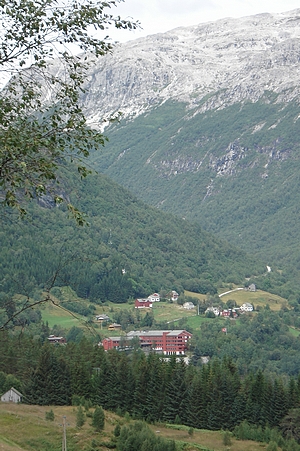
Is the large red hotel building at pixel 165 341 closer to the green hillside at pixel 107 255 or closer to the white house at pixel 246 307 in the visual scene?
the green hillside at pixel 107 255

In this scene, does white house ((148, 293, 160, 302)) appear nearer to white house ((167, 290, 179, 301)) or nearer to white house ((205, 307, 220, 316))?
white house ((167, 290, 179, 301))

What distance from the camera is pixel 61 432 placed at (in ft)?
163

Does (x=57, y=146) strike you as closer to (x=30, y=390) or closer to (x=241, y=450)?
(x=241, y=450)

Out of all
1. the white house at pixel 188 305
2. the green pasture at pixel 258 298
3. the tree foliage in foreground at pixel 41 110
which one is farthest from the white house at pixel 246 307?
the tree foliage in foreground at pixel 41 110

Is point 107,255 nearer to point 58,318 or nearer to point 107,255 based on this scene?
point 107,255

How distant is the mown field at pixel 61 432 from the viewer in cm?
4741

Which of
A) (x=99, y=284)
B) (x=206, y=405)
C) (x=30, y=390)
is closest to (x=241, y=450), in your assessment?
(x=206, y=405)

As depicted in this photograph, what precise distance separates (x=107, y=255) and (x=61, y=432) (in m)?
122

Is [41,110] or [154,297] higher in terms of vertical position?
[154,297]

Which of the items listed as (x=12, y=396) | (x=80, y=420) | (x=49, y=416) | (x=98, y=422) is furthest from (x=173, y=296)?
(x=98, y=422)

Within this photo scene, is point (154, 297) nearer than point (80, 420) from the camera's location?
No

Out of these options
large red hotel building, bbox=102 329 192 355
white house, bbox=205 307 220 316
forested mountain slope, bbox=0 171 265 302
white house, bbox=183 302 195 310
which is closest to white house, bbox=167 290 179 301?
forested mountain slope, bbox=0 171 265 302

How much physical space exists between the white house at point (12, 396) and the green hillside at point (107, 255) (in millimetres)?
59935

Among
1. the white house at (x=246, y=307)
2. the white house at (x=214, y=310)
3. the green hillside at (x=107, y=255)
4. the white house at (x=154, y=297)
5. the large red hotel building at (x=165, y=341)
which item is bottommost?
the large red hotel building at (x=165, y=341)
